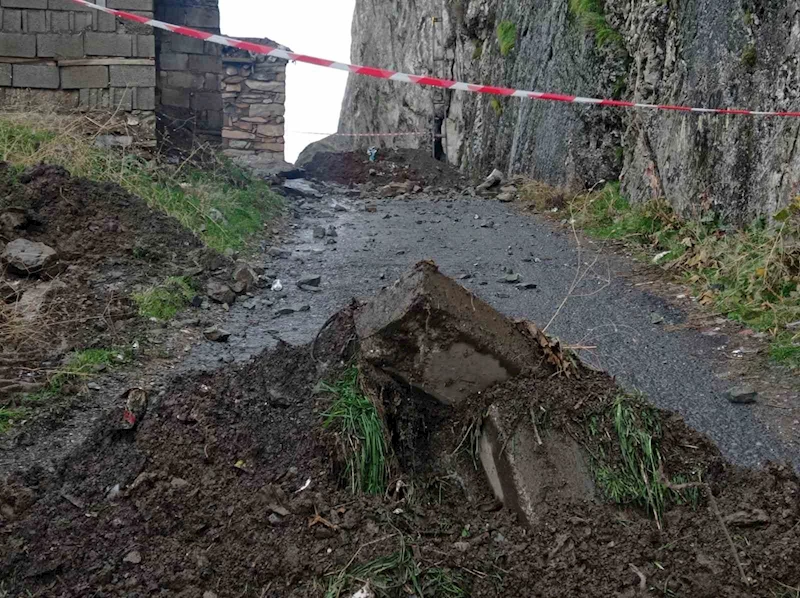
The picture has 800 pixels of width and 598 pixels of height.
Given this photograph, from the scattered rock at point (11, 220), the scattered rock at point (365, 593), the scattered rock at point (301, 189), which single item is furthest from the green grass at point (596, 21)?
the scattered rock at point (365, 593)

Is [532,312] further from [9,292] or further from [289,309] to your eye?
[9,292]

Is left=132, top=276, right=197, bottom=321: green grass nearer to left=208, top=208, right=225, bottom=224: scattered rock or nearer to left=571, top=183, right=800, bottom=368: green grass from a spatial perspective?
left=208, top=208, right=225, bottom=224: scattered rock

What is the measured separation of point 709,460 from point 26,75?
327 inches

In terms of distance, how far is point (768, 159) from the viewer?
5898mm

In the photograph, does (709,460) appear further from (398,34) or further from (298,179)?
(398,34)

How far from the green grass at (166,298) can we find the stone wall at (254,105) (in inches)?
540

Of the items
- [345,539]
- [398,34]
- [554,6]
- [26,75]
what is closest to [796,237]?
[345,539]

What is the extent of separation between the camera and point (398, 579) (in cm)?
243

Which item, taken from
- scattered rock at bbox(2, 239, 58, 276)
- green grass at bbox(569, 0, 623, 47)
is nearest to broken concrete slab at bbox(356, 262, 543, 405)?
scattered rock at bbox(2, 239, 58, 276)

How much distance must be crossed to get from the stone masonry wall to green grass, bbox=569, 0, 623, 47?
17.0 ft

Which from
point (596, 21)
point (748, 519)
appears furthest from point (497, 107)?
point (748, 519)

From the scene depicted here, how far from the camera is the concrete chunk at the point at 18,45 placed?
337 inches

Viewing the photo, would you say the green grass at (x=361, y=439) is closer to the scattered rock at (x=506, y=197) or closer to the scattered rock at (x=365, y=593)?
the scattered rock at (x=365, y=593)

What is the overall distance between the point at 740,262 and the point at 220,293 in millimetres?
3746
